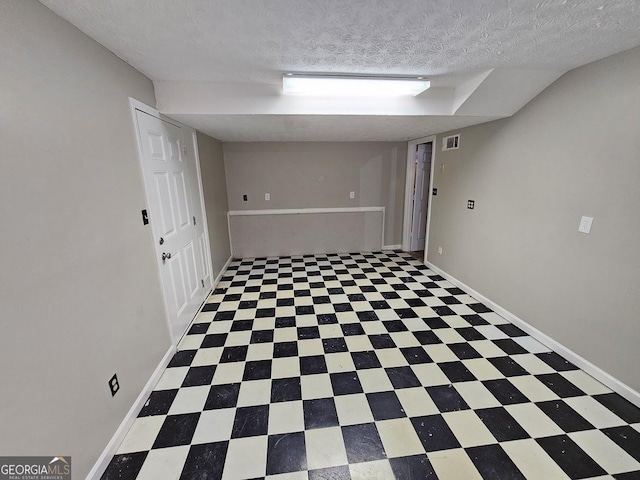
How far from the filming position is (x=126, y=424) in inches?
61.2

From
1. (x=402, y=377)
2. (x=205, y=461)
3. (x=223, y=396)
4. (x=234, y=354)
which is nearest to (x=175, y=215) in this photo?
(x=234, y=354)

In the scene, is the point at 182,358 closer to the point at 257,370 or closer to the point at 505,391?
the point at 257,370

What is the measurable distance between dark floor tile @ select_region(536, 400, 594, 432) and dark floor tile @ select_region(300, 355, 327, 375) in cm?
140

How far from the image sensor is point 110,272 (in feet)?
4.90

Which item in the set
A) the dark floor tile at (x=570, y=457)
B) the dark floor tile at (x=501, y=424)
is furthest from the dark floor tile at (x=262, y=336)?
the dark floor tile at (x=570, y=457)

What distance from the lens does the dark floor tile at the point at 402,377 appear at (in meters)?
1.88

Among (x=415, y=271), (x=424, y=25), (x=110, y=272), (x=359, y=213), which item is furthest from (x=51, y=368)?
(x=359, y=213)

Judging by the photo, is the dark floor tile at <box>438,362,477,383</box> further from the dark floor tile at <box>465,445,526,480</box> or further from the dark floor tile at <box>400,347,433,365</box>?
the dark floor tile at <box>465,445,526,480</box>

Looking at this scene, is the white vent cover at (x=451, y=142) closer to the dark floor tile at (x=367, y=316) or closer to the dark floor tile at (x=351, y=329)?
the dark floor tile at (x=367, y=316)

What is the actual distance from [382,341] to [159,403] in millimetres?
1702

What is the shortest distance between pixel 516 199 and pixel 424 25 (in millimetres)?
1885

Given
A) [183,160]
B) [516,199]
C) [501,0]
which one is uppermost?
[501,0]

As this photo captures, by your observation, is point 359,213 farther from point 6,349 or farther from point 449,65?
point 6,349

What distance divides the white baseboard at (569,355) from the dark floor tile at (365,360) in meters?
1.44
